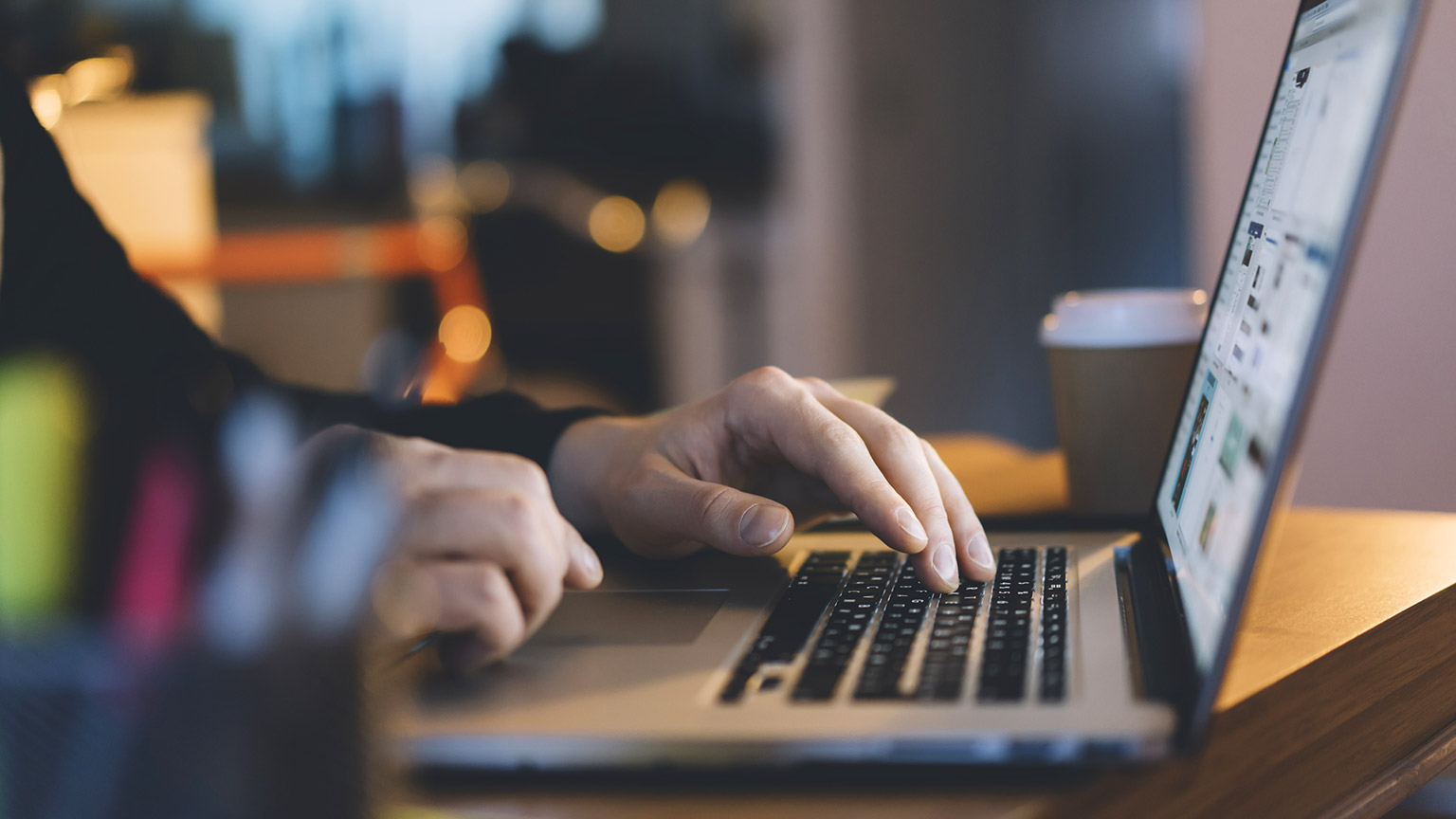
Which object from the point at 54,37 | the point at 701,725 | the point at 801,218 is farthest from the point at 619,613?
the point at 801,218

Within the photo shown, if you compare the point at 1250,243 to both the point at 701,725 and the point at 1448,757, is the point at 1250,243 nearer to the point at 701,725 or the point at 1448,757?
the point at 1448,757

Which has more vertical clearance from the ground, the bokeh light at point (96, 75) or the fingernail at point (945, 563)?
the bokeh light at point (96, 75)

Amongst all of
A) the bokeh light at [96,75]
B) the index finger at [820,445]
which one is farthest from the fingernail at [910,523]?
the bokeh light at [96,75]

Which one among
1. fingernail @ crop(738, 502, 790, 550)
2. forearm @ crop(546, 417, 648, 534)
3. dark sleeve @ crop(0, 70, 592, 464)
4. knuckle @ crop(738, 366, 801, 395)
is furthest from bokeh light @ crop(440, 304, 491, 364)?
A: fingernail @ crop(738, 502, 790, 550)

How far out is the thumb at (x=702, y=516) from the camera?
1.88ft

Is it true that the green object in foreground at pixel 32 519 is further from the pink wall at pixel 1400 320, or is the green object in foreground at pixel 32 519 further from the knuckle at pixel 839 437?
the pink wall at pixel 1400 320

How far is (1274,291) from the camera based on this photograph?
0.47m

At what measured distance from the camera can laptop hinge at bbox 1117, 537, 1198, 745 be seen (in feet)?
1.24

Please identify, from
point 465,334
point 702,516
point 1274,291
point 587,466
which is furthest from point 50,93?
point 465,334

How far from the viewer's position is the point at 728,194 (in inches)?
161

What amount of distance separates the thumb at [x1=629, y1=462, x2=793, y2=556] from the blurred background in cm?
314

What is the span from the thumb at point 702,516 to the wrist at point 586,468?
0.20 feet

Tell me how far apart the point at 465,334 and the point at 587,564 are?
2451 mm

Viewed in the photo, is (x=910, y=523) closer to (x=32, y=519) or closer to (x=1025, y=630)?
(x=1025, y=630)
